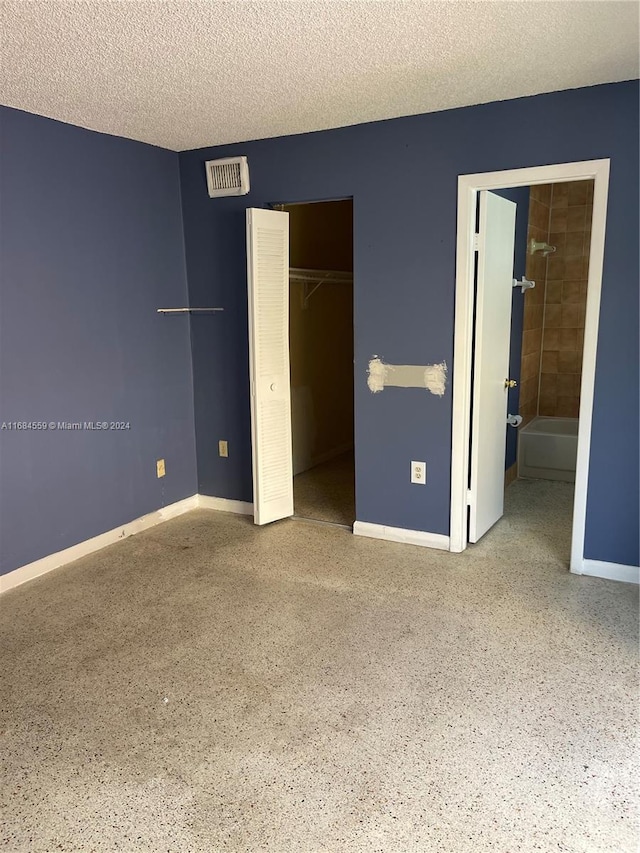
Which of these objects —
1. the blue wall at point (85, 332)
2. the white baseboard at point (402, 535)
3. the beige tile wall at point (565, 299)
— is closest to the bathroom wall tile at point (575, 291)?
the beige tile wall at point (565, 299)

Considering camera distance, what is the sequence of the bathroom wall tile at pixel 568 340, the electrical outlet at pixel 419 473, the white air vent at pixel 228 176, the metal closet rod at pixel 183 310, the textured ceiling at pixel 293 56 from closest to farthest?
the textured ceiling at pixel 293 56
the electrical outlet at pixel 419 473
the white air vent at pixel 228 176
the metal closet rod at pixel 183 310
the bathroom wall tile at pixel 568 340

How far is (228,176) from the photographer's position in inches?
151

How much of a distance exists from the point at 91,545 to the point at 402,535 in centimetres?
178

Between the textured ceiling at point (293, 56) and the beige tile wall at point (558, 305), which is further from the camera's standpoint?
the beige tile wall at point (558, 305)

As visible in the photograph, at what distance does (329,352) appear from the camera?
5.46m

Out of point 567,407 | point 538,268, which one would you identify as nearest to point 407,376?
point 538,268

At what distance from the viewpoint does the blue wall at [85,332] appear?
10.2 feet

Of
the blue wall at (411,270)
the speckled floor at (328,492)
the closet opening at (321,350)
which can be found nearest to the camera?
the blue wall at (411,270)

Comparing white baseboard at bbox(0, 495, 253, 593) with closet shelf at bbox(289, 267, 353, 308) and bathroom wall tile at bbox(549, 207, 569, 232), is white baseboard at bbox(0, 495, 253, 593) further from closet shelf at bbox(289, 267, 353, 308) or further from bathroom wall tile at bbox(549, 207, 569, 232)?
bathroom wall tile at bbox(549, 207, 569, 232)

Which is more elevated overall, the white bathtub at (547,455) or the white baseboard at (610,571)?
the white bathtub at (547,455)

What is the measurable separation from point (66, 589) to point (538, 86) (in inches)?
128

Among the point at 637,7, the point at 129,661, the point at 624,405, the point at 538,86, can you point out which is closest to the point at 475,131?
the point at 538,86

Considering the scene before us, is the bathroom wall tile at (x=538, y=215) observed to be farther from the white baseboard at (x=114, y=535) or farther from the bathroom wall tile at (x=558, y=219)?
the white baseboard at (x=114, y=535)

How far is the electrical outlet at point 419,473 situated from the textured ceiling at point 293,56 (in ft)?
6.03
